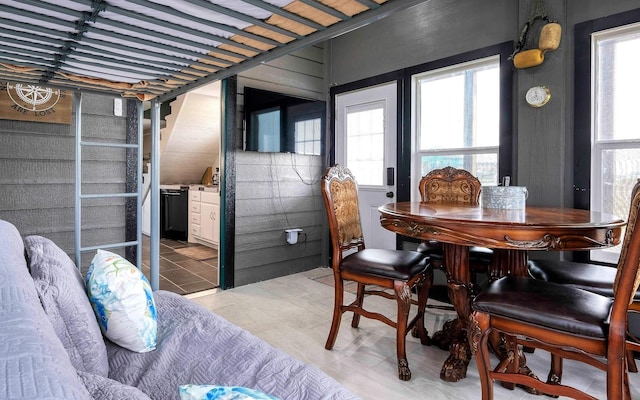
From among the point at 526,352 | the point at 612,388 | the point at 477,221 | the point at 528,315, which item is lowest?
the point at 526,352

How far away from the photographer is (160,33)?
145 cm

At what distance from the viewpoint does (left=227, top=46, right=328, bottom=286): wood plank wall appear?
3.83m

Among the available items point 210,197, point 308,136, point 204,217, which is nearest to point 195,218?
point 204,217

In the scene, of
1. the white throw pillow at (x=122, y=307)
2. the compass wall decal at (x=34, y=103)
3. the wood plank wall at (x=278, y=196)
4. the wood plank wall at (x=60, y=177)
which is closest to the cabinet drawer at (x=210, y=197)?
the wood plank wall at (x=278, y=196)

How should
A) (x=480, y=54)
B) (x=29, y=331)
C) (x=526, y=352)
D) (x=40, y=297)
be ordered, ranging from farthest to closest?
(x=480, y=54) < (x=526, y=352) < (x=40, y=297) < (x=29, y=331)

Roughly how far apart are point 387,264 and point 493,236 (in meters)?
0.70

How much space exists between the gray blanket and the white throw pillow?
0.04 meters

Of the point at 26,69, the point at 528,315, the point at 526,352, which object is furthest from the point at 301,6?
the point at 526,352

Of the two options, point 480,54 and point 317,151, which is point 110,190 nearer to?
point 317,151

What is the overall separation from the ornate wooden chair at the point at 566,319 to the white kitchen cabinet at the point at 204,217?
4.07 meters

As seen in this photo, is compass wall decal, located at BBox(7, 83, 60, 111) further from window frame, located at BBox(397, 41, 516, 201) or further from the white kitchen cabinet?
window frame, located at BBox(397, 41, 516, 201)

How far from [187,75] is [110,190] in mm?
1599

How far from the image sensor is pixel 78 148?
90.8 inches

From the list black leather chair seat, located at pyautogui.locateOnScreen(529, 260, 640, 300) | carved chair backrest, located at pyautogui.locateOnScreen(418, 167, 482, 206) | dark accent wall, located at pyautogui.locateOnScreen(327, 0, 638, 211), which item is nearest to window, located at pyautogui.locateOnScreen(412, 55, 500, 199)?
dark accent wall, located at pyautogui.locateOnScreen(327, 0, 638, 211)
